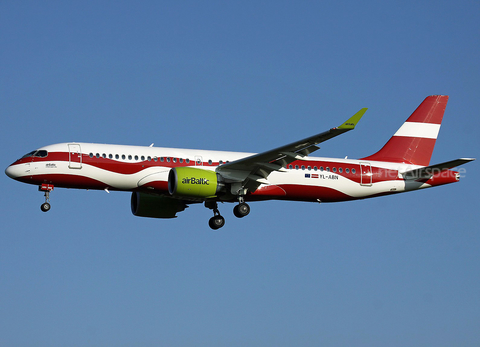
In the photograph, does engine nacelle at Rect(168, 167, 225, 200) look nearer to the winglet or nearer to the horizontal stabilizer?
the winglet

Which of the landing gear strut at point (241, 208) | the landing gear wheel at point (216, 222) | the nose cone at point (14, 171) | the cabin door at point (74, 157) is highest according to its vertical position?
the cabin door at point (74, 157)

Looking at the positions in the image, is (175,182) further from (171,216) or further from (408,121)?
(408,121)

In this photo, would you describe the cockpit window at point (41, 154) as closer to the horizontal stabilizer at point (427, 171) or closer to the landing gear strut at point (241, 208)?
the landing gear strut at point (241, 208)

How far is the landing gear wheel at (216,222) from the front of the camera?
134 ft

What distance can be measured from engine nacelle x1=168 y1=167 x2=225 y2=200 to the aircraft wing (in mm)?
958

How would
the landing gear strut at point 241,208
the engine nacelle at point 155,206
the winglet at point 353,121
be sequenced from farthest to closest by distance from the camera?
the engine nacelle at point 155,206 < the landing gear strut at point 241,208 < the winglet at point 353,121

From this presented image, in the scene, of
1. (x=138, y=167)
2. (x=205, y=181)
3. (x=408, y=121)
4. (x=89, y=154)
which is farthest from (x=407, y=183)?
(x=89, y=154)

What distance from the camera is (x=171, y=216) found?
42688mm

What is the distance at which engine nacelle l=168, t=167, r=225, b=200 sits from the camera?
35.5 metres

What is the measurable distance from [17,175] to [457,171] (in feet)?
84.8

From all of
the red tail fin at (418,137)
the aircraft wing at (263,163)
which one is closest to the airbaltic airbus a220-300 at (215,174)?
the aircraft wing at (263,163)

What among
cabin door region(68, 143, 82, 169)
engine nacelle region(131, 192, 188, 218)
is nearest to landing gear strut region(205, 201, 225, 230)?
engine nacelle region(131, 192, 188, 218)

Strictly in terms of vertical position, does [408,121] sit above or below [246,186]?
above

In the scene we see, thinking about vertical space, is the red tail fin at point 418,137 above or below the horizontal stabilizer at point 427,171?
above
